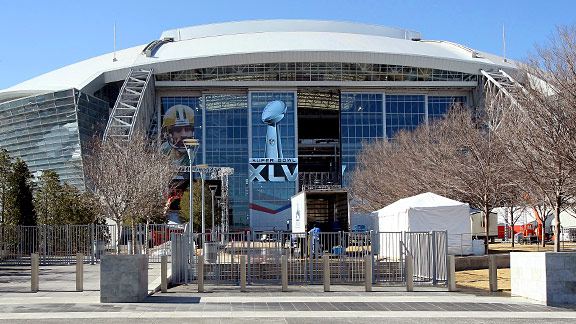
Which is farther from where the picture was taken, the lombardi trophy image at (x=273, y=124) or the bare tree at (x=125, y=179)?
the lombardi trophy image at (x=273, y=124)

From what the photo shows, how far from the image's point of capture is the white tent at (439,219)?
94.5 ft

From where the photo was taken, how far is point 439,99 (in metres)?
81.5

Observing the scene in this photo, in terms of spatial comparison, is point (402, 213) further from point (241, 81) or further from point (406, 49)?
point (406, 49)

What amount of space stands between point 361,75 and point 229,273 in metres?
60.6

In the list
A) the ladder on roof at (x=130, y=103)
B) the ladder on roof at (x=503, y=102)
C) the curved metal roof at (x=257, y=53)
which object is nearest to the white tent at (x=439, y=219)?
the ladder on roof at (x=503, y=102)

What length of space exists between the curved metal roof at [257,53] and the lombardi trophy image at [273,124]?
217 inches

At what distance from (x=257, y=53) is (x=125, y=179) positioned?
46087 millimetres

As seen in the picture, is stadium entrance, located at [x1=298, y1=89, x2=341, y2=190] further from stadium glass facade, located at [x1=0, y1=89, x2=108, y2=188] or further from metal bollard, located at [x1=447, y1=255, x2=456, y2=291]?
metal bollard, located at [x1=447, y1=255, x2=456, y2=291]

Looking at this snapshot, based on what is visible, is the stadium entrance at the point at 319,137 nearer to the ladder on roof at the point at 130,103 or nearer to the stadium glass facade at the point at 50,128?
the ladder on roof at the point at 130,103

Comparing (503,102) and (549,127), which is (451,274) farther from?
(503,102)

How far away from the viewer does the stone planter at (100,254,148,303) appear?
16094 mm

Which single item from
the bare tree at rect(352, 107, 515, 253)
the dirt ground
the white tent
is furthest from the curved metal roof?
the dirt ground

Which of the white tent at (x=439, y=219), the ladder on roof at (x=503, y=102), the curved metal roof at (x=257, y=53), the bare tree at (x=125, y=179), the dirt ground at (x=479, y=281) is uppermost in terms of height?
the curved metal roof at (x=257, y=53)

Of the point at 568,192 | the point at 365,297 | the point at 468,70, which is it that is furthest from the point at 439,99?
the point at 365,297
